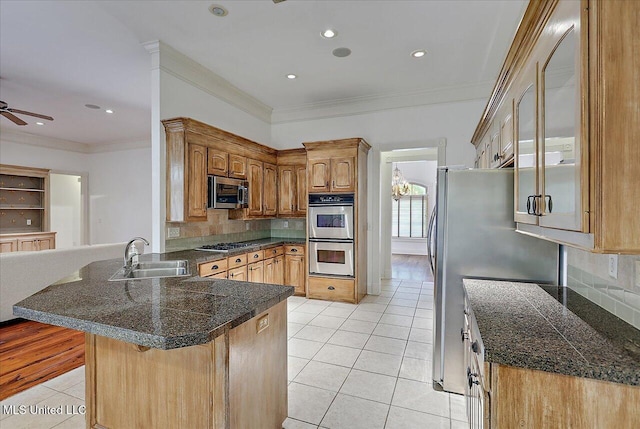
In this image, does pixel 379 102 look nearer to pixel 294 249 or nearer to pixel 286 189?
pixel 286 189

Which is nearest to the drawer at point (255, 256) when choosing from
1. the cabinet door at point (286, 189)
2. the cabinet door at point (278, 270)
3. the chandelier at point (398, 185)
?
the cabinet door at point (278, 270)

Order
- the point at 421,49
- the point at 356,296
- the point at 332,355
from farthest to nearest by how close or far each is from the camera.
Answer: the point at 356,296
the point at 421,49
the point at 332,355

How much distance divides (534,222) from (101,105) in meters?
6.32

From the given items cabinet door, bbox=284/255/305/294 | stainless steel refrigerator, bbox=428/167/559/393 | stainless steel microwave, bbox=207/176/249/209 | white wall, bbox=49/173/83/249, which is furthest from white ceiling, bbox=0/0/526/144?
white wall, bbox=49/173/83/249

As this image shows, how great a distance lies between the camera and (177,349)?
1.47m

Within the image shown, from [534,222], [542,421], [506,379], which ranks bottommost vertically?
[542,421]

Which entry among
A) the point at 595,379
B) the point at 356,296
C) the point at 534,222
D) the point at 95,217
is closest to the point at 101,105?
the point at 95,217

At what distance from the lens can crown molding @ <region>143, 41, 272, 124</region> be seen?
3344 mm

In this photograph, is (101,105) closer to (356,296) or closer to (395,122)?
(395,122)

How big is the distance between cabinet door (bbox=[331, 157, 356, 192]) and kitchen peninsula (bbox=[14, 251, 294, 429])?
113 inches

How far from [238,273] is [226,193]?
103 cm

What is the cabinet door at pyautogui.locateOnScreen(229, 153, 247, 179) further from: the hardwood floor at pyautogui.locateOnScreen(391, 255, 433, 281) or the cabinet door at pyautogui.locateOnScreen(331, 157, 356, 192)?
the hardwood floor at pyautogui.locateOnScreen(391, 255, 433, 281)

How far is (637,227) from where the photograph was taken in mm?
966

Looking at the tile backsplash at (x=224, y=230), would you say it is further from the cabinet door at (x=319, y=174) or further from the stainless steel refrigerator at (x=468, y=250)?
the stainless steel refrigerator at (x=468, y=250)
